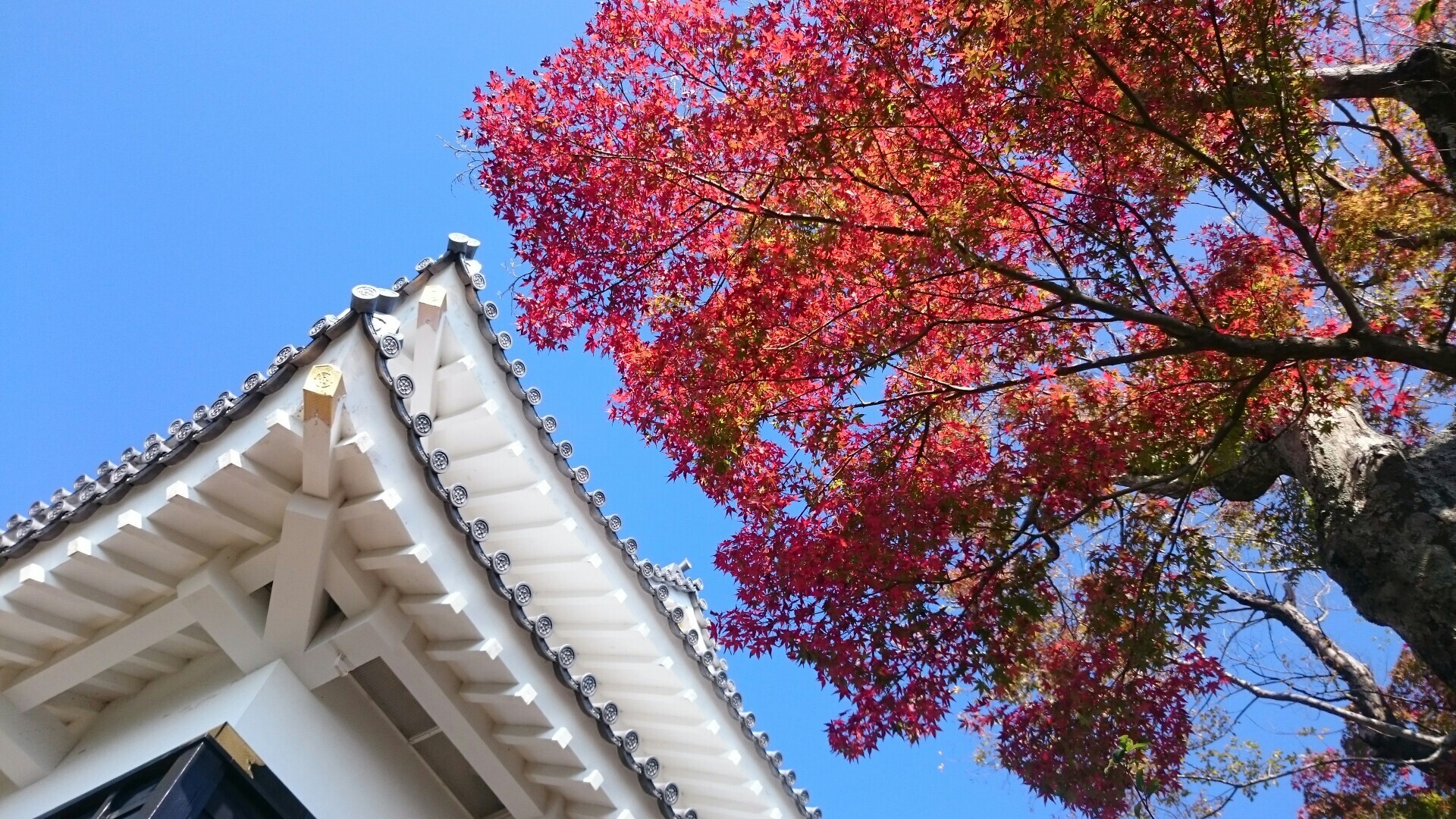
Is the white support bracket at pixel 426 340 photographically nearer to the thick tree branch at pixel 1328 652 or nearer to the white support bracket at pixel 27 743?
the white support bracket at pixel 27 743

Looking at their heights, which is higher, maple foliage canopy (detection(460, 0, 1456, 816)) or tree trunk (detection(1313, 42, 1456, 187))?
tree trunk (detection(1313, 42, 1456, 187))

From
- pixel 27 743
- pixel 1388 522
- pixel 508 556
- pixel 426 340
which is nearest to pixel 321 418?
pixel 508 556

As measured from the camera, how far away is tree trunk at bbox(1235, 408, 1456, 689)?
5.87 meters

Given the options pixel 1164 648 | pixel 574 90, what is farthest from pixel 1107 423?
pixel 574 90

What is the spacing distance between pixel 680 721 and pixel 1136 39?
5.15 meters

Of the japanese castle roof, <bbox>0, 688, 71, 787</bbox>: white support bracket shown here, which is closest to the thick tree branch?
the japanese castle roof

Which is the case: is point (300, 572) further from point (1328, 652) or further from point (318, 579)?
point (1328, 652)

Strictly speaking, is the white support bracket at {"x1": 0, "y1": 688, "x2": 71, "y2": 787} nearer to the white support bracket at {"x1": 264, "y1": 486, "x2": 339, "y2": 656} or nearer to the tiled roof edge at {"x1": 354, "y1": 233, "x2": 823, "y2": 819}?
the white support bracket at {"x1": 264, "y1": 486, "x2": 339, "y2": 656}

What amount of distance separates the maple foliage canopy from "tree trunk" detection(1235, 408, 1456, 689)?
0.48 metres

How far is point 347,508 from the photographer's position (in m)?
4.54

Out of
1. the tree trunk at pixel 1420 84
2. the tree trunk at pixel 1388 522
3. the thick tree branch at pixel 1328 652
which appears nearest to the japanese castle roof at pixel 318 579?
the tree trunk at pixel 1388 522

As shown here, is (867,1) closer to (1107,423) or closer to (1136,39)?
(1136,39)

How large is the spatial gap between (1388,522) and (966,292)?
336 centimetres

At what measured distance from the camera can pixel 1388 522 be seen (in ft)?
20.5
